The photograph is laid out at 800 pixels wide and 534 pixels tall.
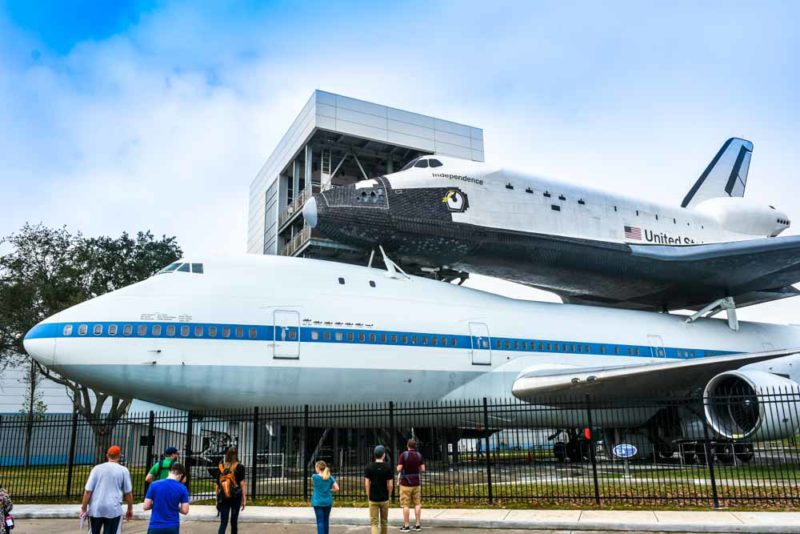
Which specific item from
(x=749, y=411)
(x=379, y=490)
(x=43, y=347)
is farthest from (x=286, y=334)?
(x=749, y=411)

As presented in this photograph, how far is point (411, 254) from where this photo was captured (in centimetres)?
1894

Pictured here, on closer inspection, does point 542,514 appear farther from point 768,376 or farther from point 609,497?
point 768,376

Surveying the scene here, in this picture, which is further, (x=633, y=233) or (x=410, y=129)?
(x=410, y=129)

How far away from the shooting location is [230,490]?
27.1ft

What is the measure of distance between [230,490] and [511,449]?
12139 millimetres

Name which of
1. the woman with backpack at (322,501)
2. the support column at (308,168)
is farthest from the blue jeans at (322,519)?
the support column at (308,168)

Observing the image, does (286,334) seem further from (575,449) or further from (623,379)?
(575,449)

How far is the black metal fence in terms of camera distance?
39.3 ft

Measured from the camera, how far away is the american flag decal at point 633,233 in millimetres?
22538

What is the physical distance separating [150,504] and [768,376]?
52.7 feet

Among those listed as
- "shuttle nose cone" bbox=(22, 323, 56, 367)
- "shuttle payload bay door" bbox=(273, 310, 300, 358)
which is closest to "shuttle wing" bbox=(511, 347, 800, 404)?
"shuttle payload bay door" bbox=(273, 310, 300, 358)

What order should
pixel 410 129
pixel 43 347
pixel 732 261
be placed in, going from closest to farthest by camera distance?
pixel 43 347
pixel 732 261
pixel 410 129

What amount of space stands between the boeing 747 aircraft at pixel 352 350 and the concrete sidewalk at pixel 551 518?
9.42ft

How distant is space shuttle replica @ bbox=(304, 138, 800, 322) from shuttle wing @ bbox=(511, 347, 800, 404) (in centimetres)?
438
